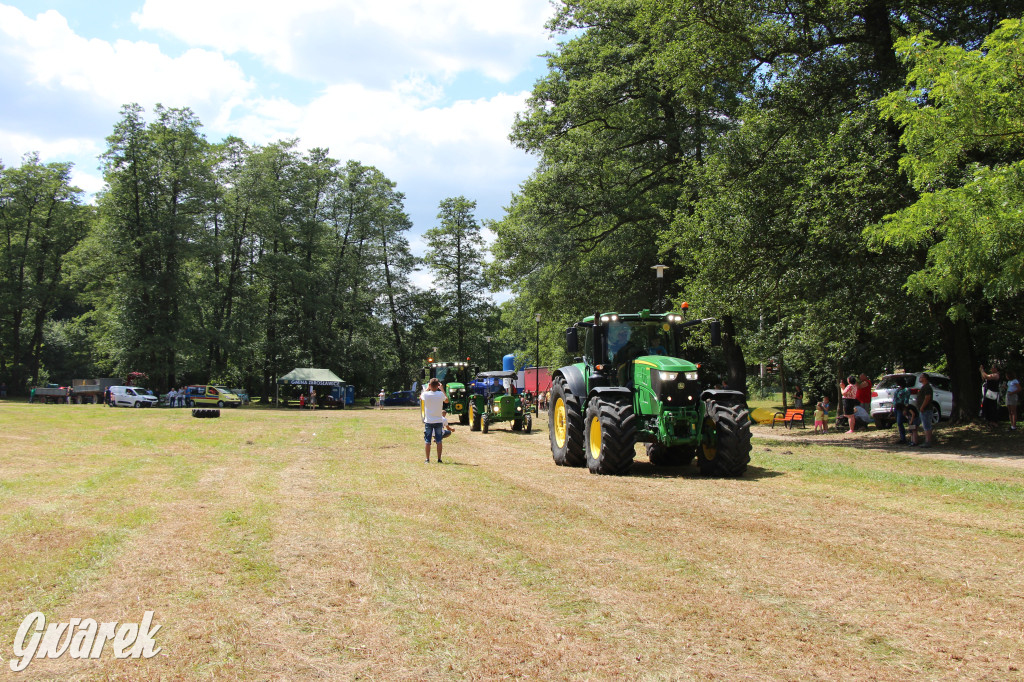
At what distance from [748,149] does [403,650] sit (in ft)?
54.2

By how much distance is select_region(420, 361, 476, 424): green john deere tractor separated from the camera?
82.1 feet

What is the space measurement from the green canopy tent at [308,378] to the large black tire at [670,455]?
36.9m

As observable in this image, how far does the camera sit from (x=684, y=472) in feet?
37.2

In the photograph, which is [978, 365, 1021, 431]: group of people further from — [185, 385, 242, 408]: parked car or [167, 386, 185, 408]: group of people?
[167, 386, 185, 408]: group of people

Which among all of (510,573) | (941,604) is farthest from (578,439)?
(941,604)

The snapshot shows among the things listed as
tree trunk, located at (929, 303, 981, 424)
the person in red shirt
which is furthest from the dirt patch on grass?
the person in red shirt

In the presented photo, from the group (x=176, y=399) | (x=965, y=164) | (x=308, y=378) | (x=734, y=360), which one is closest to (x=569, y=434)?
(x=965, y=164)

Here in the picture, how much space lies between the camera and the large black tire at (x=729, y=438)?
402 inches

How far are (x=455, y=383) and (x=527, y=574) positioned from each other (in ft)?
66.1

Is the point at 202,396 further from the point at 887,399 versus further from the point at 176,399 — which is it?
the point at 887,399

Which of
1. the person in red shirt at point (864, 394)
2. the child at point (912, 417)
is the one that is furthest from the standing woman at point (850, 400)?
the child at point (912, 417)

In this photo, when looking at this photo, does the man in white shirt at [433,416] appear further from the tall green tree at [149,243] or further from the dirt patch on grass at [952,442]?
the tall green tree at [149,243]

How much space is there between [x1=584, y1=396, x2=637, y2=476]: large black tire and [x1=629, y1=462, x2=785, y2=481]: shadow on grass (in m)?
0.46

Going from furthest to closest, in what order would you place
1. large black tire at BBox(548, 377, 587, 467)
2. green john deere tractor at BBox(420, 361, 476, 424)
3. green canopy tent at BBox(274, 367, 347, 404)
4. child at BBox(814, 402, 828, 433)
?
green canopy tent at BBox(274, 367, 347, 404), green john deere tractor at BBox(420, 361, 476, 424), child at BBox(814, 402, 828, 433), large black tire at BBox(548, 377, 587, 467)
